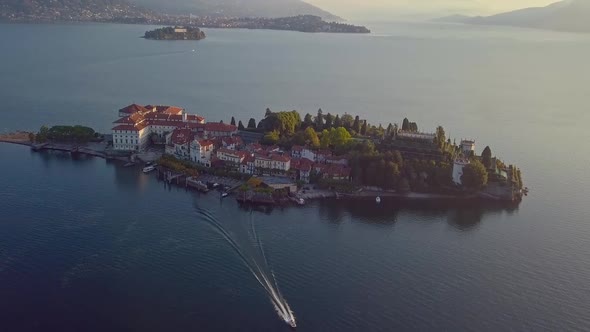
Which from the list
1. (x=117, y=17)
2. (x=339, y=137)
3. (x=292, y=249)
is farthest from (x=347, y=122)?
(x=117, y=17)

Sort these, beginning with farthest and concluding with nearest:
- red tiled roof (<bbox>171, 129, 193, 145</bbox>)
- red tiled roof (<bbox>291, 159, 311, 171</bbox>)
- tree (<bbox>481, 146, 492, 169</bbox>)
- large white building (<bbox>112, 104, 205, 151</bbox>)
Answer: large white building (<bbox>112, 104, 205, 151</bbox>), red tiled roof (<bbox>171, 129, 193, 145</bbox>), tree (<bbox>481, 146, 492, 169</bbox>), red tiled roof (<bbox>291, 159, 311, 171</bbox>)

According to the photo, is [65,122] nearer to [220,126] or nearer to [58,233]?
[220,126]

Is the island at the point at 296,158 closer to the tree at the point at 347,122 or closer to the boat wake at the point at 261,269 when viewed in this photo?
the tree at the point at 347,122

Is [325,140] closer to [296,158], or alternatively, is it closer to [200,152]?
[296,158]

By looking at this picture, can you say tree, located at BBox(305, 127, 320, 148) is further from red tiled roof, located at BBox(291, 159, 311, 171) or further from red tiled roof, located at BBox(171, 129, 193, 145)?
red tiled roof, located at BBox(171, 129, 193, 145)

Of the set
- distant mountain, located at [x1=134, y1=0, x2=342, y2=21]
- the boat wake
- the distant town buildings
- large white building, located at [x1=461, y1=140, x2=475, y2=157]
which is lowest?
the boat wake

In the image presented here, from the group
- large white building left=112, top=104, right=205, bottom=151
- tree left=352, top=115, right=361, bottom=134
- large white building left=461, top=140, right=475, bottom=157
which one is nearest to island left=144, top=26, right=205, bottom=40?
large white building left=112, top=104, right=205, bottom=151
